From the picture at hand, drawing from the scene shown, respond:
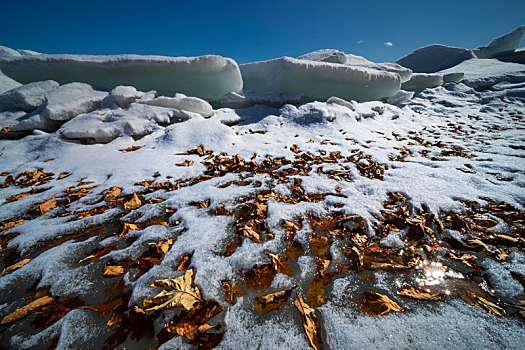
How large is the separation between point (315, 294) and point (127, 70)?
19.7 feet

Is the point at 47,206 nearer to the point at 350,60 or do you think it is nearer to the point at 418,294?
the point at 418,294

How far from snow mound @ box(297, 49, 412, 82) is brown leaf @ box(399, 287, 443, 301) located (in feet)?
25.6

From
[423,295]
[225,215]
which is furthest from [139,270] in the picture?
[423,295]

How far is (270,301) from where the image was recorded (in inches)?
34.1

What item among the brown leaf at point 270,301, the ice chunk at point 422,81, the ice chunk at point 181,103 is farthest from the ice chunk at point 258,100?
the ice chunk at point 422,81

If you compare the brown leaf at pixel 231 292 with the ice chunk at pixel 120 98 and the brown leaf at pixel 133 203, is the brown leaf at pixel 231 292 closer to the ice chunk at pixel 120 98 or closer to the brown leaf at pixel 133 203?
the brown leaf at pixel 133 203

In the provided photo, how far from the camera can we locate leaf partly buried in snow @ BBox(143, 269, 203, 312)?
0.84 metres

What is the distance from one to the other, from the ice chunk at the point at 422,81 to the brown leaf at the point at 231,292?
1030 centimetres

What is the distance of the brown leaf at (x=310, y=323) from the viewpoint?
73 cm

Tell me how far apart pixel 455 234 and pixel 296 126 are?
3345 millimetres

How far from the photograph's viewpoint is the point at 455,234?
48.1 inches

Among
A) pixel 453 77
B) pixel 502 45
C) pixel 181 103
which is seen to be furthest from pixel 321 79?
pixel 502 45

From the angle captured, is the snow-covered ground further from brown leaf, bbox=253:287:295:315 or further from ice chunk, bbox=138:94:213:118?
ice chunk, bbox=138:94:213:118

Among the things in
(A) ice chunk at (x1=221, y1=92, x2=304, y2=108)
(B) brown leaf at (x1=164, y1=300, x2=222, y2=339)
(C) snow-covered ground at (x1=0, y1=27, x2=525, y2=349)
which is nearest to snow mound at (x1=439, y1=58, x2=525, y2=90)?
(C) snow-covered ground at (x1=0, y1=27, x2=525, y2=349)
